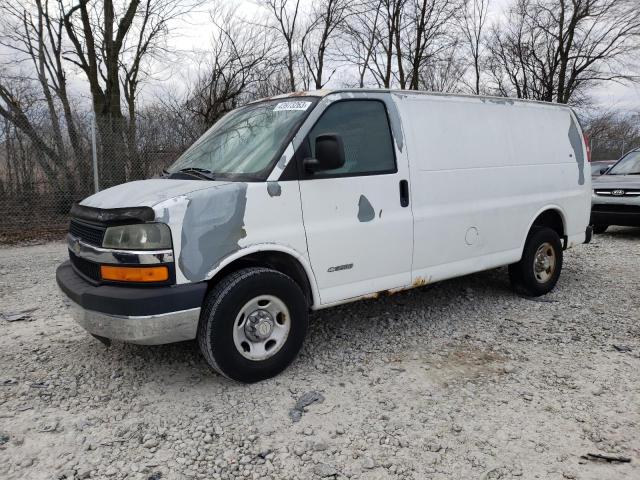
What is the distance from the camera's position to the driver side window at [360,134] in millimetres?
3611

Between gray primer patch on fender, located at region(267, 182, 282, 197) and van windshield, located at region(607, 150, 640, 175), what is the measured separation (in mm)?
8784

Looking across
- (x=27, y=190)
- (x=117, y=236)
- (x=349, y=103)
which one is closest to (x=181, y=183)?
(x=117, y=236)

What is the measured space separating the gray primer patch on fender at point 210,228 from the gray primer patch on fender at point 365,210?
3.13ft

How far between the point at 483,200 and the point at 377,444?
8.76ft

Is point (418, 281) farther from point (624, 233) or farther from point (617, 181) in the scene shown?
point (624, 233)

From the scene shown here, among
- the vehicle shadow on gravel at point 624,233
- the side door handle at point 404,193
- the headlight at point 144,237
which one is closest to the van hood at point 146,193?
the headlight at point 144,237

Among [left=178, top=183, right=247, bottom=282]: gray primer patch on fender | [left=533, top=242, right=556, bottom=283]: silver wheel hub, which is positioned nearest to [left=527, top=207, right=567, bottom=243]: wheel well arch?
[left=533, top=242, right=556, bottom=283]: silver wheel hub

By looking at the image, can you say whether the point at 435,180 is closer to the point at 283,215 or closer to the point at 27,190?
Result: the point at 283,215

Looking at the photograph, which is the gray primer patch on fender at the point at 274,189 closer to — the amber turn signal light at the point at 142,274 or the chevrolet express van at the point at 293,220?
the chevrolet express van at the point at 293,220

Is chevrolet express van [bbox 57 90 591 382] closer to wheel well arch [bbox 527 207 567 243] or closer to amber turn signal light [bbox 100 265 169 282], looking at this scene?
amber turn signal light [bbox 100 265 169 282]

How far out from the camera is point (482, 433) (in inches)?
110

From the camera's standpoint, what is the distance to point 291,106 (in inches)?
147

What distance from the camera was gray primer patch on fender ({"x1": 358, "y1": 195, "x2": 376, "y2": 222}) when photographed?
3678mm

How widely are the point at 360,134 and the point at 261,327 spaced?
1.67 m
